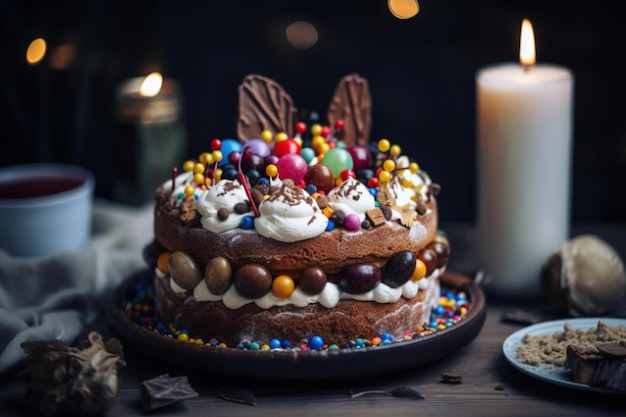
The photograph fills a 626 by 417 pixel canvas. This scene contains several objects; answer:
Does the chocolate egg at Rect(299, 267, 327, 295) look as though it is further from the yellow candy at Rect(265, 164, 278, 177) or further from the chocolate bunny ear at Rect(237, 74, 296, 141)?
the chocolate bunny ear at Rect(237, 74, 296, 141)

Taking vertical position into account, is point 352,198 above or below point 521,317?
above

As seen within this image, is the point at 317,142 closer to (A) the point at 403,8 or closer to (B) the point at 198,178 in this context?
(B) the point at 198,178

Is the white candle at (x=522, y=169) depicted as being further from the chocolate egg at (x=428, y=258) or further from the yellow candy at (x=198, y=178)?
the yellow candy at (x=198, y=178)

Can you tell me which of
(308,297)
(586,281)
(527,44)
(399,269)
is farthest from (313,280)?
(527,44)

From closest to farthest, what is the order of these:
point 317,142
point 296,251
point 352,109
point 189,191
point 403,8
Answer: point 296,251 → point 189,191 → point 317,142 → point 352,109 → point 403,8

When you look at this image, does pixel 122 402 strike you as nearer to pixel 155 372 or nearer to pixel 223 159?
pixel 155 372

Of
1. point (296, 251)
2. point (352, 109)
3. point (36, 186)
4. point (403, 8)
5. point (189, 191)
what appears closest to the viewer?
point (296, 251)

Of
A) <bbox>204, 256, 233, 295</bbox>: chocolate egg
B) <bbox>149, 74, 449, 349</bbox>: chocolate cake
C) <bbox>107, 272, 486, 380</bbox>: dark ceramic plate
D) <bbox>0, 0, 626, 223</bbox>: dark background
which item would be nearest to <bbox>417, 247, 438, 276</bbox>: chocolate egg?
<bbox>149, 74, 449, 349</bbox>: chocolate cake

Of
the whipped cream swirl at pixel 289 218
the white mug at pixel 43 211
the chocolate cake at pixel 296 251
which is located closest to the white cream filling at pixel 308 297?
the chocolate cake at pixel 296 251
